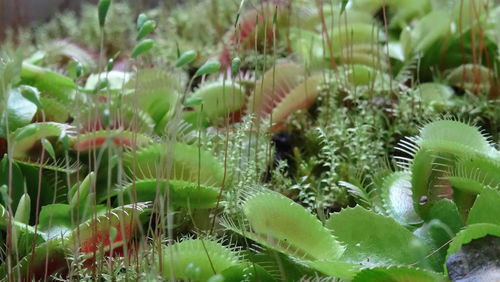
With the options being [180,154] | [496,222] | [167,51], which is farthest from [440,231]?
[167,51]

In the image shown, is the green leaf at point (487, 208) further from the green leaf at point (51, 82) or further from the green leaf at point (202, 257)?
the green leaf at point (51, 82)

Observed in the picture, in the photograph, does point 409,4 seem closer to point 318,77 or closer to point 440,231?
point 318,77

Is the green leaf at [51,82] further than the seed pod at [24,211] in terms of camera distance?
Yes

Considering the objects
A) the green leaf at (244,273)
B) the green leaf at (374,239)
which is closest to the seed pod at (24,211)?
the green leaf at (244,273)

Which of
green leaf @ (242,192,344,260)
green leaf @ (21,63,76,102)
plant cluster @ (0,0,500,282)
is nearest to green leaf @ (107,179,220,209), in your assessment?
plant cluster @ (0,0,500,282)

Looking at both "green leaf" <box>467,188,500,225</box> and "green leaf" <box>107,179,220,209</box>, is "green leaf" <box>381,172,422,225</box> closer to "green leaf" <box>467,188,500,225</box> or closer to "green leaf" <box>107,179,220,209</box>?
"green leaf" <box>467,188,500,225</box>

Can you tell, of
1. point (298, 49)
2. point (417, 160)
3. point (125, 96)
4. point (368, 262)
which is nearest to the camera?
point (368, 262)
